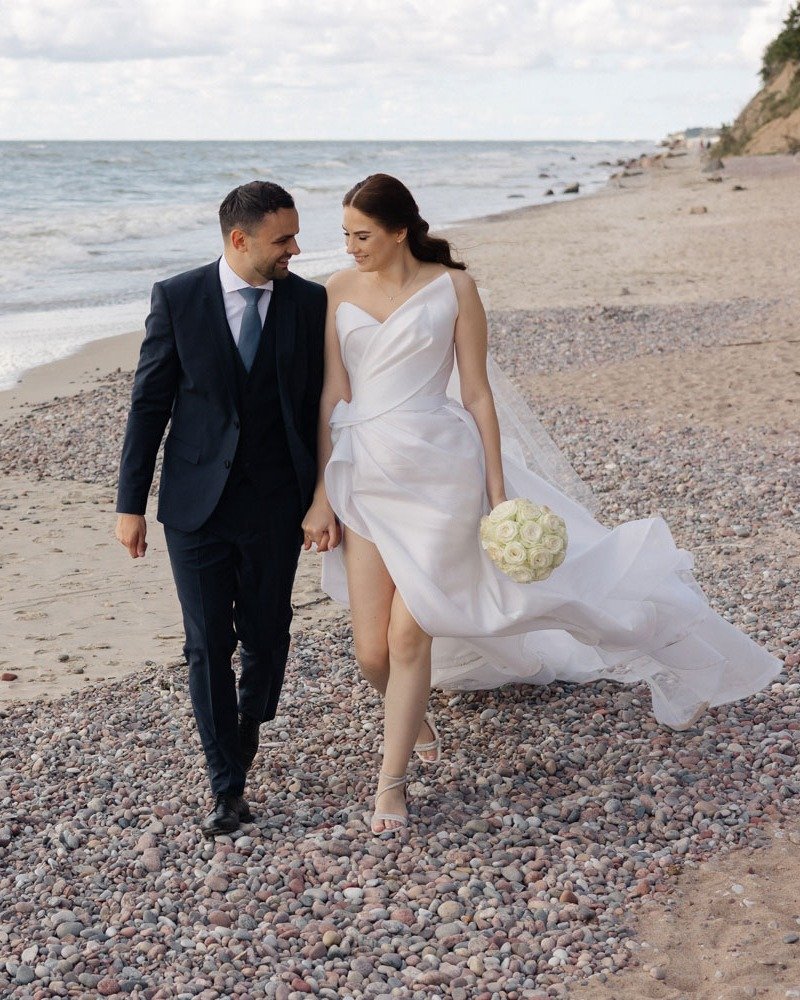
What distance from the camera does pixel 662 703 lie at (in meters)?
4.57

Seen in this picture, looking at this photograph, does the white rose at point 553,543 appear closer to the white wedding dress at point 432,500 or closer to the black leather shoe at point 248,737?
the white wedding dress at point 432,500

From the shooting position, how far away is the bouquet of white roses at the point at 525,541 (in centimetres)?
372

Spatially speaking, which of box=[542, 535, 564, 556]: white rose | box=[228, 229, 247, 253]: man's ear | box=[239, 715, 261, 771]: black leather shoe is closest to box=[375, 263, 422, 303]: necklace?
box=[228, 229, 247, 253]: man's ear

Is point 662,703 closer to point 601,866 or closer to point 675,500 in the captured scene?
point 601,866

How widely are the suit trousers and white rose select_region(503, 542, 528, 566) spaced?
29.0 inches

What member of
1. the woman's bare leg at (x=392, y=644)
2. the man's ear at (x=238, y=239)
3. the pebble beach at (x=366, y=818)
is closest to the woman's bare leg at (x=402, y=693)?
the woman's bare leg at (x=392, y=644)

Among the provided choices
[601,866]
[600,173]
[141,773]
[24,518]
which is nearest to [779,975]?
[601,866]

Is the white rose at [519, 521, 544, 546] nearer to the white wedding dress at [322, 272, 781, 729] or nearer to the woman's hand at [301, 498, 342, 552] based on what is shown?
the white wedding dress at [322, 272, 781, 729]

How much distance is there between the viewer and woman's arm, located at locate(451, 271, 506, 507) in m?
4.04

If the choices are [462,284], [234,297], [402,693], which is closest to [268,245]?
[234,297]

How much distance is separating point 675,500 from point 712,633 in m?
3.25

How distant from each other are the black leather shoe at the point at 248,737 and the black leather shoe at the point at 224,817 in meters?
0.18

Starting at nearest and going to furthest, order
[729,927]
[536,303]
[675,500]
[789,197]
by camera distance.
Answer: [729,927] → [675,500] → [536,303] → [789,197]

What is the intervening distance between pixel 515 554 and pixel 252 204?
4.42 feet
